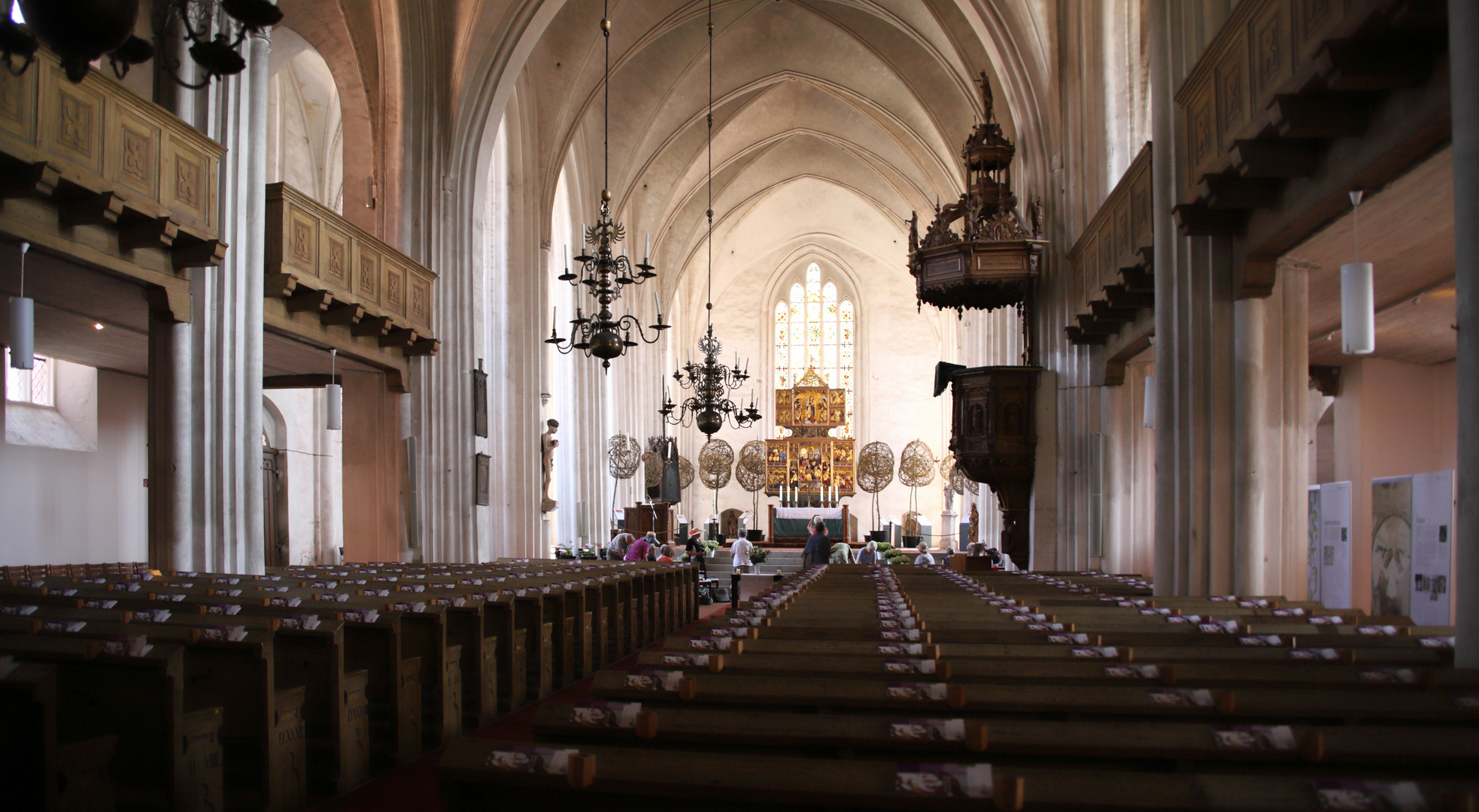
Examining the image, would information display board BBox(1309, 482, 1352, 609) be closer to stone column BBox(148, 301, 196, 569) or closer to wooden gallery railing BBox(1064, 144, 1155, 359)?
wooden gallery railing BBox(1064, 144, 1155, 359)

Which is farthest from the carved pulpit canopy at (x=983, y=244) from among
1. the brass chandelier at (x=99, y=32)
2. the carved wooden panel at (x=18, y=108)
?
the brass chandelier at (x=99, y=32)

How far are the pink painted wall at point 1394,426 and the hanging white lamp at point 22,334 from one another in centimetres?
1238

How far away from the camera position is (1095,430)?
12.7 meters

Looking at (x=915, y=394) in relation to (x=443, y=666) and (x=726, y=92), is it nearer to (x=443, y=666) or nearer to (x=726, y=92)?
(x=726, y=92)

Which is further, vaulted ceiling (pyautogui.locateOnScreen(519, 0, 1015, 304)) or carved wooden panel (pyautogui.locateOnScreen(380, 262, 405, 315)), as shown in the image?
vaulted ceiling (pyautogui.locateOnScreen(519, 0, 1015, 304))

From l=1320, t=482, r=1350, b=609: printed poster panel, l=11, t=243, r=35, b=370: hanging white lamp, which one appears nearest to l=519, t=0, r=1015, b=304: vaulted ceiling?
l=1320, t=482, r=1350, b=609: printed poster panel

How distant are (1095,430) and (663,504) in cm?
1199

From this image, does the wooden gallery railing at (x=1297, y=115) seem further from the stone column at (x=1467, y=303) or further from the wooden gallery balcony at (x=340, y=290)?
the wooden gallery balcony at (x=340, y=290)

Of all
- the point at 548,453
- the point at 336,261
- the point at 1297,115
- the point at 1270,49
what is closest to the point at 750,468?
the point at 548,453

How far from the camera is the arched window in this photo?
3403cm

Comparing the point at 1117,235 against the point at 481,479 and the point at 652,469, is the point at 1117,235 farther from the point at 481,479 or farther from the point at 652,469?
the point at 652,469

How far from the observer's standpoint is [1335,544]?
831cm

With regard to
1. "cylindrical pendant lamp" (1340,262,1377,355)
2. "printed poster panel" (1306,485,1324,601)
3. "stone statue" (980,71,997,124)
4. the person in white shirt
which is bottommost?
the person in white shirt

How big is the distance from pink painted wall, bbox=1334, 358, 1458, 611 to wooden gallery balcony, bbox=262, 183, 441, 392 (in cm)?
1152
